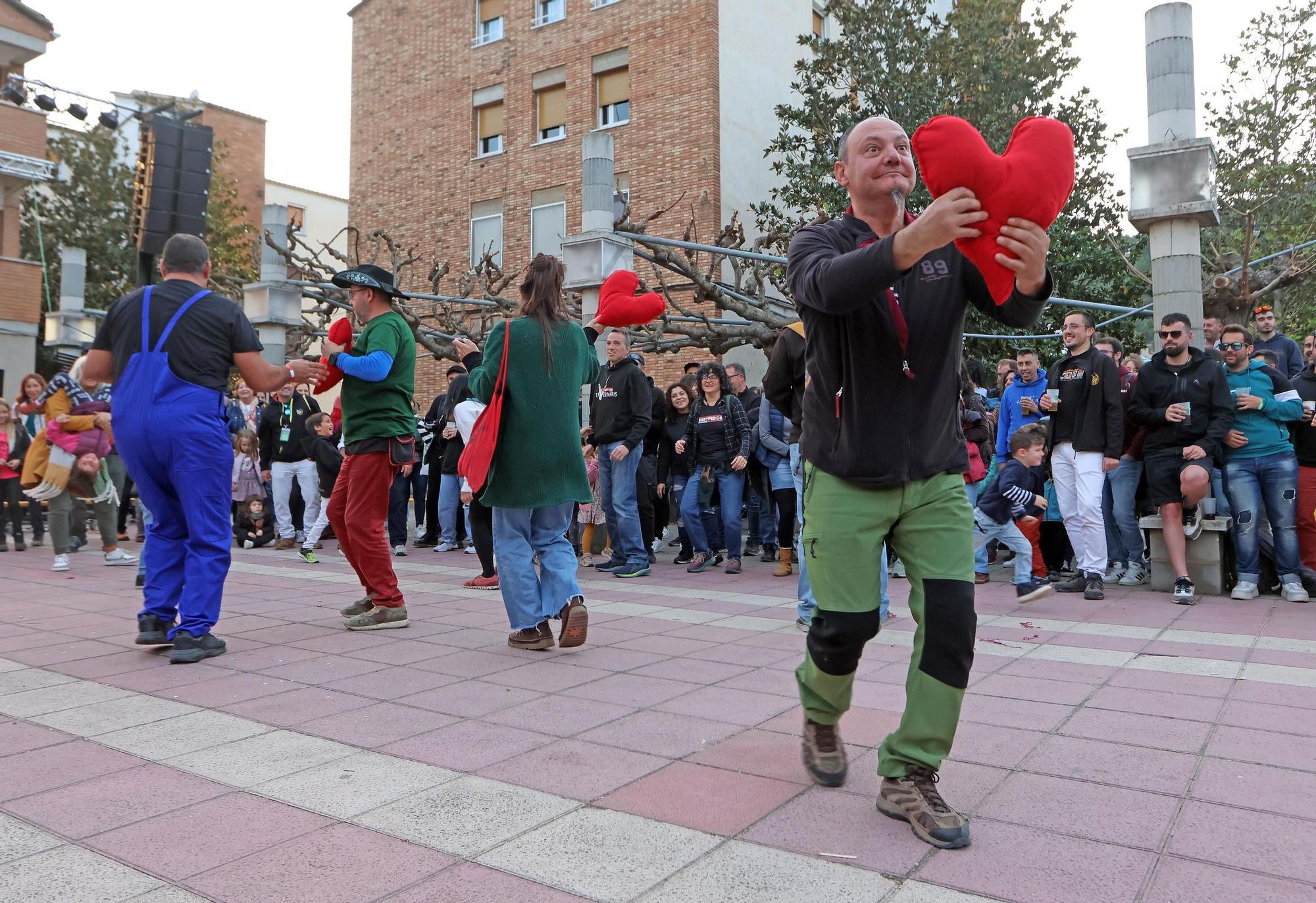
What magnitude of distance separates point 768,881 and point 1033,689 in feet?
8.13

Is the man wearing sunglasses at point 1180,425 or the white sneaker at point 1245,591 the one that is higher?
the man wearing sunglasses at point 1180,425

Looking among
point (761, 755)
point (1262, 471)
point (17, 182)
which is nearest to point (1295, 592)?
point (1262, 471)

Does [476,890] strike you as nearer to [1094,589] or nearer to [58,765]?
[58,765]

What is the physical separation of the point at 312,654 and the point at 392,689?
1030 millimetres

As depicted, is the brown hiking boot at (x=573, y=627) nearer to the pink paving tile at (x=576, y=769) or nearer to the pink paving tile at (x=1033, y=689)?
the pink paving tile at (x=576, y=769)

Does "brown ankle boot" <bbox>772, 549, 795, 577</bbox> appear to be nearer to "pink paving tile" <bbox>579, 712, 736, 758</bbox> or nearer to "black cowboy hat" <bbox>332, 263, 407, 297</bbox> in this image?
"black cowboy hat" <bbox>332, 263, 407, 297</bbox>

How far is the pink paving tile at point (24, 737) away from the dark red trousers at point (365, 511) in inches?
84.2

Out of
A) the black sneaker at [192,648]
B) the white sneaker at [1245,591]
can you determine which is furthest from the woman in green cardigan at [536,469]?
the white sneaker at [1245,591]

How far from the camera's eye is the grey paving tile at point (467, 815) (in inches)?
105

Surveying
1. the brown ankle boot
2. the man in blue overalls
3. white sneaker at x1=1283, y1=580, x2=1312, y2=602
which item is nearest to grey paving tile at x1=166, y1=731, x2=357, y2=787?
the man in blue overalls

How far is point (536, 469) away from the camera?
17.4 feet

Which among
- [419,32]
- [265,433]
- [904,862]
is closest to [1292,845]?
[904,862]

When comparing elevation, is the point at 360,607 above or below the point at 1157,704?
above

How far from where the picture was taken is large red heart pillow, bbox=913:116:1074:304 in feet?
7.81
